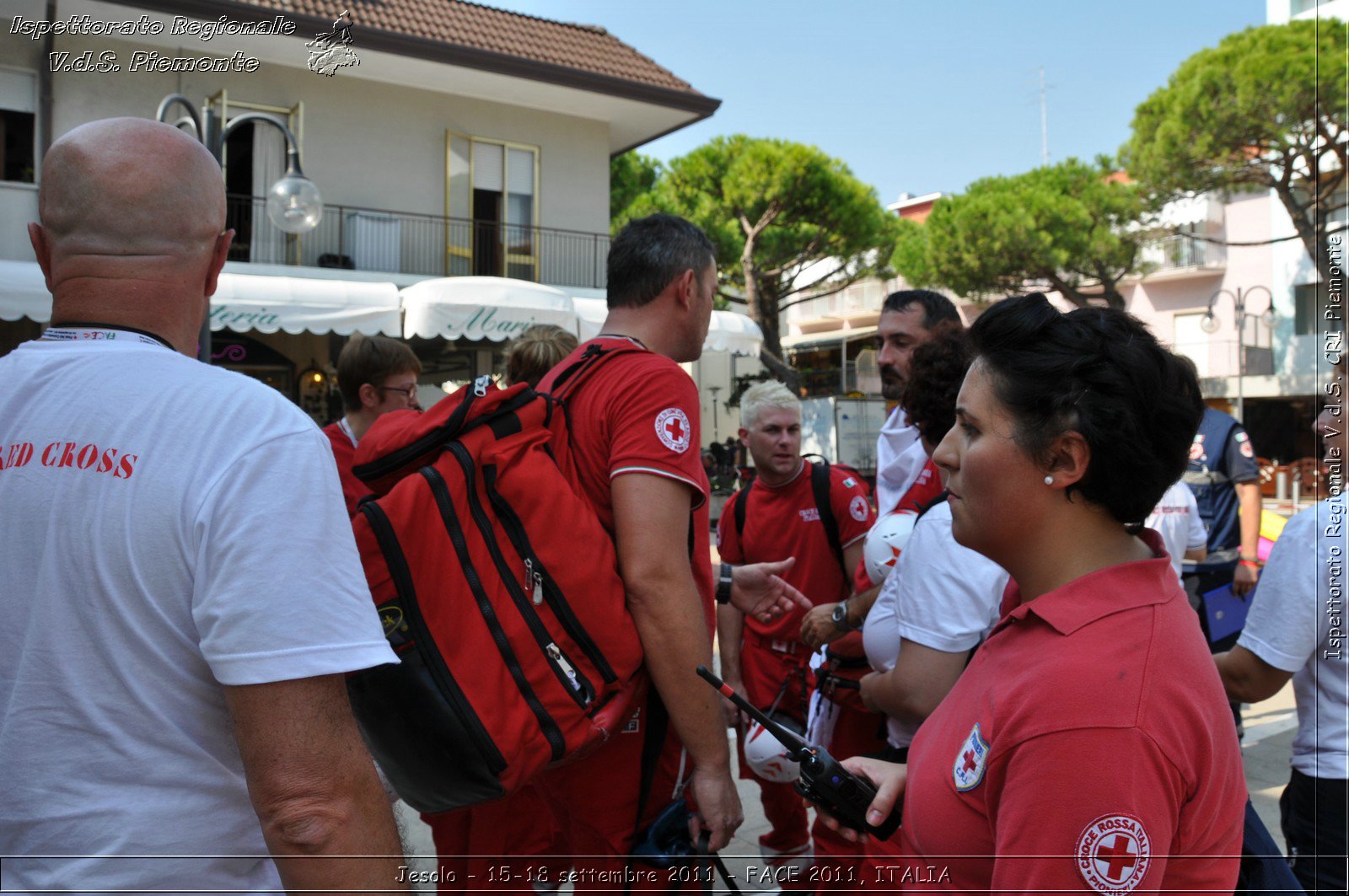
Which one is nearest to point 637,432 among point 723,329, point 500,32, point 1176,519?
point 1176,519

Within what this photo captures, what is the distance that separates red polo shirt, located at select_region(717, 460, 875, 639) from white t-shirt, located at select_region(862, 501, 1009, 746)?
1636mm

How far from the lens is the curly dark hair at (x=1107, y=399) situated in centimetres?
134

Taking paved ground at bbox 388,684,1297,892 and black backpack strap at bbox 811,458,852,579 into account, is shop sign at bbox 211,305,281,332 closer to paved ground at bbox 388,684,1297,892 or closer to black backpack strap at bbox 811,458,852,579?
paved ground at bbox 388,684,1297,892

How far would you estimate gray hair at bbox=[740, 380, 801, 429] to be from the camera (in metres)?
4.24

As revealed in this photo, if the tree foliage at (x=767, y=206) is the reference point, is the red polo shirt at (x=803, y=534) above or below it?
below

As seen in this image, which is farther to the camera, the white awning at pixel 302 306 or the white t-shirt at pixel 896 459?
the white awning at pixel 302 306

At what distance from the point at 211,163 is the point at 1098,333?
1297mm

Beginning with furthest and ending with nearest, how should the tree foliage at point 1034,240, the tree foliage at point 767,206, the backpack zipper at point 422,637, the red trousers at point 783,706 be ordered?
the tree foliage at point 1034,240, the tree foliage at point 767,206, the red trousers at point 783,706, the backpack zipper at point 422,637

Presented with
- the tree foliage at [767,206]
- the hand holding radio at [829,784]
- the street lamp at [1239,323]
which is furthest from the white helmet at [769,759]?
the tree foliage at [767,206]

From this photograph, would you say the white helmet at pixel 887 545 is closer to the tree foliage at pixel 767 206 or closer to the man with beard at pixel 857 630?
the man with beard at pixel 857 630

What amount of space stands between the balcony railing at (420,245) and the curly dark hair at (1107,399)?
12257 millimetres

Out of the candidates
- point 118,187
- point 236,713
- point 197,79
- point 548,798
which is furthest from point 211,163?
point 197,79

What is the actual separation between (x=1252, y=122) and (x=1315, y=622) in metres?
19.3

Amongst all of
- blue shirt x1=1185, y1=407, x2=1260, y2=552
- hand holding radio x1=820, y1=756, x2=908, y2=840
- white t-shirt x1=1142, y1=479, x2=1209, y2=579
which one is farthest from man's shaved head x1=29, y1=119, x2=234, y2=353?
blue shirt x1=1185, y1=407, x2=1260, y2=552
